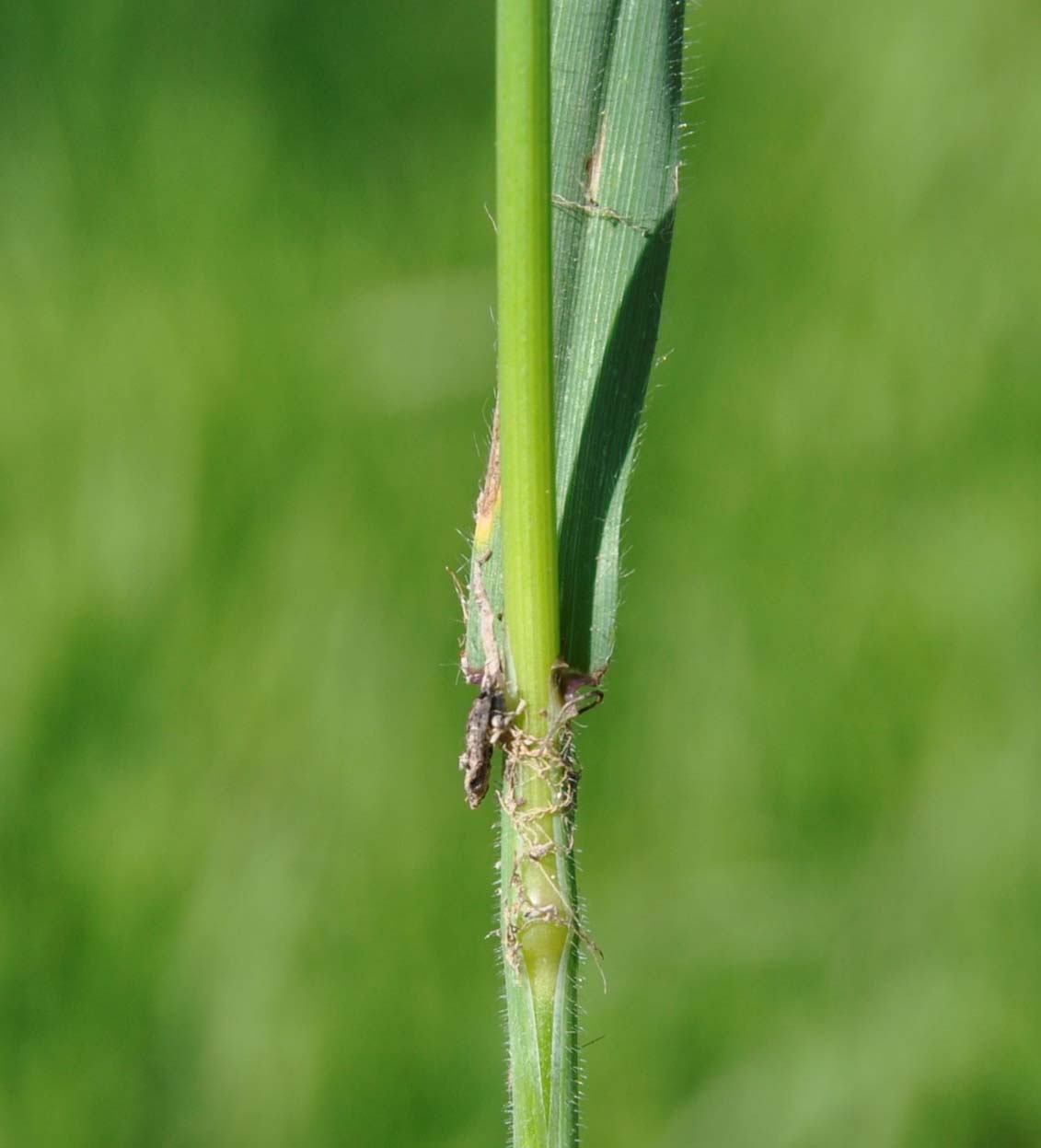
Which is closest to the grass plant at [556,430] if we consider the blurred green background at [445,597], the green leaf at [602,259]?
the green leaf at [602,259]

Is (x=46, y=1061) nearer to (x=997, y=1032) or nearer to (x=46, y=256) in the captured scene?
(x=46, y=256)

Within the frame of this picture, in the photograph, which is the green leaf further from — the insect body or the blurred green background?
the blurred green background

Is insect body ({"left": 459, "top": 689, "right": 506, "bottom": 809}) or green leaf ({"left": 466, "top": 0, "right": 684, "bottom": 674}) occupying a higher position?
green leaf ({"left": 466, "top": 0, "right": 684, "bottom": 674})

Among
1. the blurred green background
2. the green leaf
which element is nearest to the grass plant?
the green leaf

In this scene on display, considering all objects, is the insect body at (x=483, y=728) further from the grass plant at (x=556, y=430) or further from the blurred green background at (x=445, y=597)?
the blurred green background at (x=445, y=597)

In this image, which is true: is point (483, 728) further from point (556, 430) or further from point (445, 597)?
point (445, 597)

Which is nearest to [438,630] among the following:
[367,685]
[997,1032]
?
[367,685]

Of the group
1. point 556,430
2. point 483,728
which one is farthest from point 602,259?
point 483,728

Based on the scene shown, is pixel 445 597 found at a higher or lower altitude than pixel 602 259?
lower
